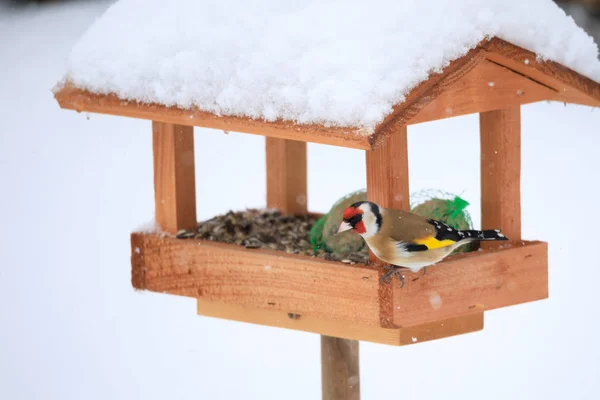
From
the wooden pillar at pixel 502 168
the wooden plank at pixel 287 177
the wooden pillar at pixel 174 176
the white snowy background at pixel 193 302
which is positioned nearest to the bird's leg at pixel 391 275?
the wooden pillar at pixel 502 168

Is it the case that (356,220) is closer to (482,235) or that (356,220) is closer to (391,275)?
(391,275)

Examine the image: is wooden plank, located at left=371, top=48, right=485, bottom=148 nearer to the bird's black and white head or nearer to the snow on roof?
the snow on roof

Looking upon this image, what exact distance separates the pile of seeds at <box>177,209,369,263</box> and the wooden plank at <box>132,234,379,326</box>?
0.31ft

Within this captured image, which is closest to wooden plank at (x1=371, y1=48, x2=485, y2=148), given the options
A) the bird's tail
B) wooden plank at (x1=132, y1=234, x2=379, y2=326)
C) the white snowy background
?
the bird's tail

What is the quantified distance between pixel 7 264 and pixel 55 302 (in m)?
0.52

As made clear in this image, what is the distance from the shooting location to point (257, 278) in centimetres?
328

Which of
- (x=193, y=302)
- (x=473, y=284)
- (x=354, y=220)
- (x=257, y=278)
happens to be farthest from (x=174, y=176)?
(x=193, y=302)

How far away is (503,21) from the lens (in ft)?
9.66

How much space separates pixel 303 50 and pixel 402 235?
0.53m

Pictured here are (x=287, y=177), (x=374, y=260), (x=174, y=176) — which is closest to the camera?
(x=374, y=260)

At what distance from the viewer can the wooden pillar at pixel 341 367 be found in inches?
141

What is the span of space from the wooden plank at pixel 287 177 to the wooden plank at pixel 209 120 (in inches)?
29.4

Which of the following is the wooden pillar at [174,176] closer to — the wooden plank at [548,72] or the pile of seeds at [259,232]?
the pile of seeds at [259,232]

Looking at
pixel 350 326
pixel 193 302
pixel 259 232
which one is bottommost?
pixel 193 302
